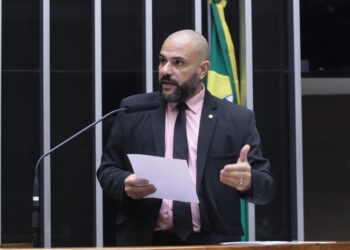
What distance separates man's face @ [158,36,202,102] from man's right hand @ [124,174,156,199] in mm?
505

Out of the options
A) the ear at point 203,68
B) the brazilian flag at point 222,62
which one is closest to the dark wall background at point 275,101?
the brazilian flag at point 222,62

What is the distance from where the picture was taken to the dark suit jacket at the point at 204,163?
4527mm

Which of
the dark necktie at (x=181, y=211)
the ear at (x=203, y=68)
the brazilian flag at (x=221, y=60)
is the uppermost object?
the brazilian flag at (x=221, y=60)

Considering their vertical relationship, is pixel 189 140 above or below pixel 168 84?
below

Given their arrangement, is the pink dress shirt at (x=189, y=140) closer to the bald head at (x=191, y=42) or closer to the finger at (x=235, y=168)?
the bald head at (x=191, y=42)

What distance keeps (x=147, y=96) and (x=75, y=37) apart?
7566 millimetres

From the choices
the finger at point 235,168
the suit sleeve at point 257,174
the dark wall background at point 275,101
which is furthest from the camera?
the dark wall background at point 275,101

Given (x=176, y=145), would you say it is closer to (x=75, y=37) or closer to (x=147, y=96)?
(x=147, y=96)

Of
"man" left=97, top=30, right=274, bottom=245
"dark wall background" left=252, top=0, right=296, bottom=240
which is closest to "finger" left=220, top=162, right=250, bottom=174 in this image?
"man" left=97, top=30, right=274, bottom=245

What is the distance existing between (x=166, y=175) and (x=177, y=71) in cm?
60

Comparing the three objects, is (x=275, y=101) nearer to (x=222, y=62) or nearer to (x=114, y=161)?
(x=222, y=62)

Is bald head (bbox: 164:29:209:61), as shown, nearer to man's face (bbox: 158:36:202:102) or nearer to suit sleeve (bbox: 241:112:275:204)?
man's face (bbox: 158:36:202:102)

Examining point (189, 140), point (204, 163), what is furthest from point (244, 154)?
point (189, 140)

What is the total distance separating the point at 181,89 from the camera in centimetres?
466
